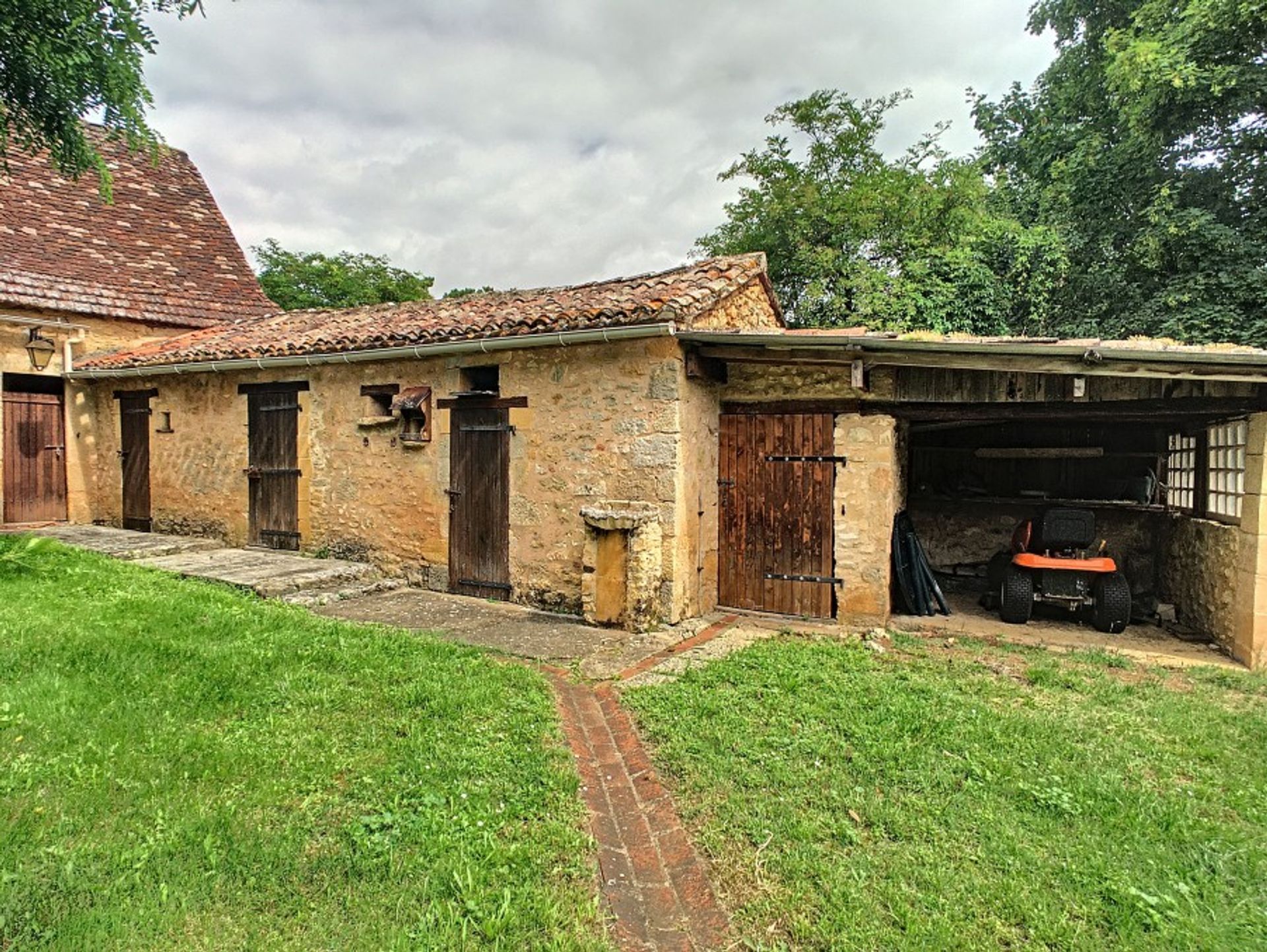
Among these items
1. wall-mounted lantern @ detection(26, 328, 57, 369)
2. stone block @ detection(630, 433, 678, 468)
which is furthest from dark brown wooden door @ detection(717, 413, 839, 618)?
wall-mounted lantern @ detection(26, 328, 57, 369)

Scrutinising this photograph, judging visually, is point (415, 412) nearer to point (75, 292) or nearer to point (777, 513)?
point (777, 513)

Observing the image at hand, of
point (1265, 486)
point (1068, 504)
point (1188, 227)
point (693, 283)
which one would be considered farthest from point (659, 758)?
point (1188, 227)

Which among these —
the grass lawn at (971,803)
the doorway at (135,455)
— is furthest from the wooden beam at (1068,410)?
the doorway at (135,455)

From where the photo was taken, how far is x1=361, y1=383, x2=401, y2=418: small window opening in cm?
779

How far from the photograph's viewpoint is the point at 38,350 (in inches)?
390

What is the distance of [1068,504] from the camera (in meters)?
8.53

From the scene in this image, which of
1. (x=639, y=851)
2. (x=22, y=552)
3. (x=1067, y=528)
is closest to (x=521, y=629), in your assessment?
(x=639, y=851)

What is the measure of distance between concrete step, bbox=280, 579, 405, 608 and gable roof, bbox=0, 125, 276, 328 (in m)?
7.16

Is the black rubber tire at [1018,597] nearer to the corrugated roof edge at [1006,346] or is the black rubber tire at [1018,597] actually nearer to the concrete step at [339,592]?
the corrugated roof edge at [1006,346]

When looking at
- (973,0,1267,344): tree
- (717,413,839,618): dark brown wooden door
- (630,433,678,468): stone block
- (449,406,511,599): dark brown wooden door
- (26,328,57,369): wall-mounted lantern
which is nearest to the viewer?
(630,433,678,468): stone block

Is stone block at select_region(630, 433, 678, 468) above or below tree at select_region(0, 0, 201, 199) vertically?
below

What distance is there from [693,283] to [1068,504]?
597 cm

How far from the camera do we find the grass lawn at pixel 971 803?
2307 mm

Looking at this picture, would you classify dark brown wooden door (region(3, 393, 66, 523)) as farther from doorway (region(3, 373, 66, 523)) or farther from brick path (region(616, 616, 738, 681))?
brick path (region(616, 616, 738, 681))
